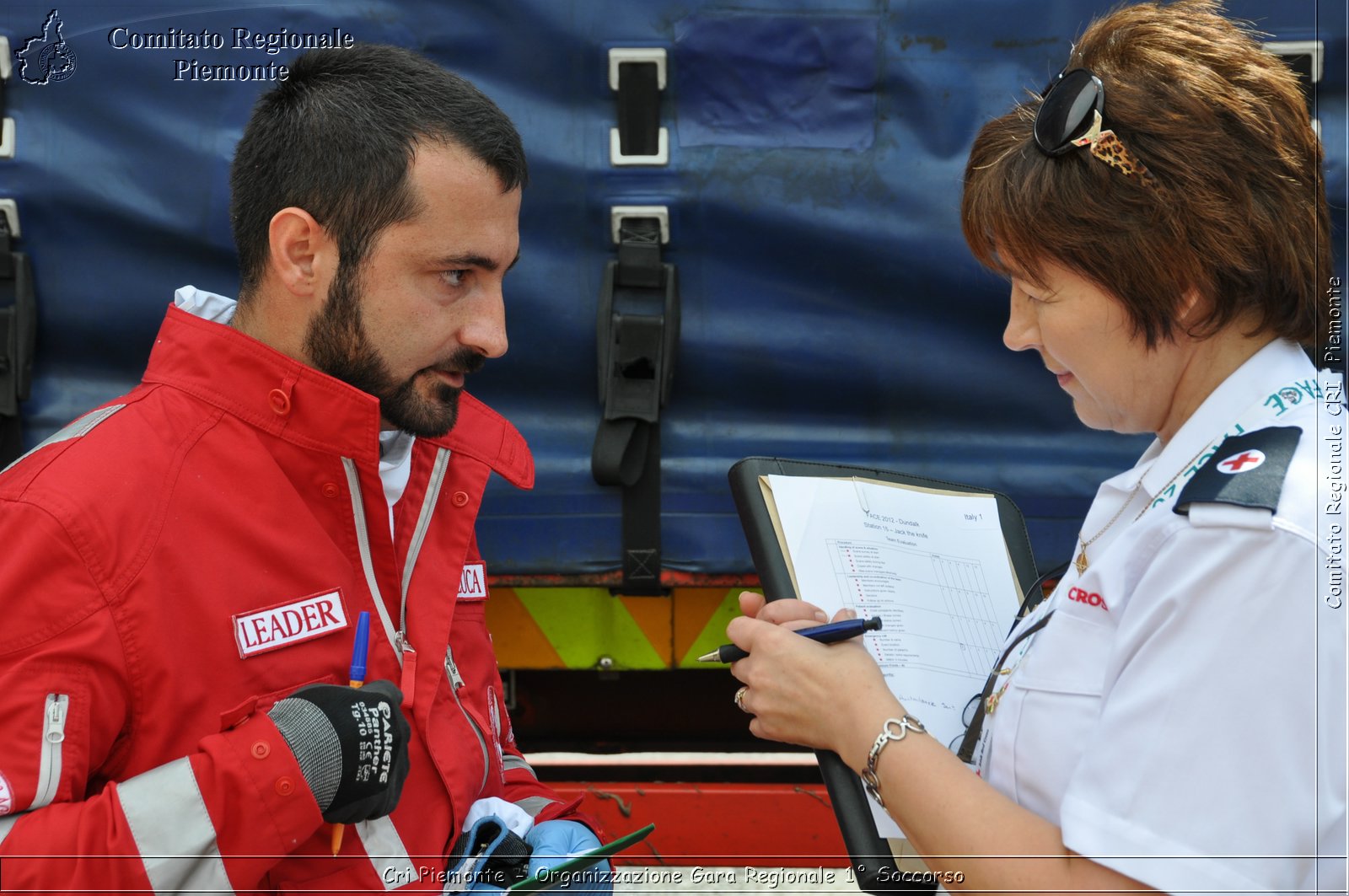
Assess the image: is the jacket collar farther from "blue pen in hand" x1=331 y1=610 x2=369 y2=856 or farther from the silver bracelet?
the silver bracelet

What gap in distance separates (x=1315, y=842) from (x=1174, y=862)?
138mm

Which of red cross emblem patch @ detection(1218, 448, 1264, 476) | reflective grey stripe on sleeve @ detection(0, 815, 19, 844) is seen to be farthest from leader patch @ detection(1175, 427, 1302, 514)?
reflective grey stripe on sleeve @ detection(0, 815, 19, 844)

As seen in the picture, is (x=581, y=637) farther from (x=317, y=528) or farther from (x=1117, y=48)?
(x=1117, y=48)

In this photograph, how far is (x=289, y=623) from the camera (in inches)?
60.1

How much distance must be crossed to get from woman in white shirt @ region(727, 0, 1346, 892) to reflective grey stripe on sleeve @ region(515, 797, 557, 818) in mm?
587

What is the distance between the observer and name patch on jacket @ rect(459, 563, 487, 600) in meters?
1.92

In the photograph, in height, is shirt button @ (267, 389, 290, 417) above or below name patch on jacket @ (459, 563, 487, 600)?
above

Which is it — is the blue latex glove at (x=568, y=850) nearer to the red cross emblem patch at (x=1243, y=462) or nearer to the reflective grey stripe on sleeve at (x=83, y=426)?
the reflective grey stripe on sleeve at (x=83, y=426)

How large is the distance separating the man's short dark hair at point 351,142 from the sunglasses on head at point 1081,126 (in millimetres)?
824

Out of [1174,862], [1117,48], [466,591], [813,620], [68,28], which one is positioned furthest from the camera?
[68,28]

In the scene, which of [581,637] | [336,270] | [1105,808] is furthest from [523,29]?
[1105,808]

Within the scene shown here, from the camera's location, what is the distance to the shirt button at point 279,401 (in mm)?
1587

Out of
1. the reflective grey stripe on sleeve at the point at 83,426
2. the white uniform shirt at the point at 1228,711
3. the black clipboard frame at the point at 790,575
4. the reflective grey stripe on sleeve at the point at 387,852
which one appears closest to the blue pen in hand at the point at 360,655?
the reflective grey stripe on sleeve at the point at 387,852

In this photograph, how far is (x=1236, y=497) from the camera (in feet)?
3.65
